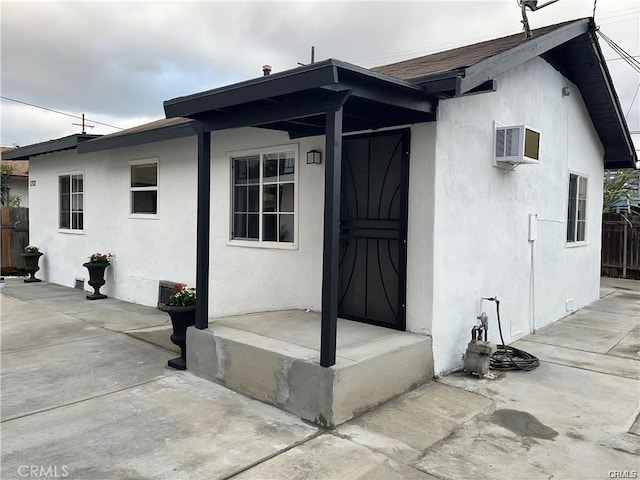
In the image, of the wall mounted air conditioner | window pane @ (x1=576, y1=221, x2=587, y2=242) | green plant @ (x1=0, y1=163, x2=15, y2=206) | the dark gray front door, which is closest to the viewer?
the dark gray front door

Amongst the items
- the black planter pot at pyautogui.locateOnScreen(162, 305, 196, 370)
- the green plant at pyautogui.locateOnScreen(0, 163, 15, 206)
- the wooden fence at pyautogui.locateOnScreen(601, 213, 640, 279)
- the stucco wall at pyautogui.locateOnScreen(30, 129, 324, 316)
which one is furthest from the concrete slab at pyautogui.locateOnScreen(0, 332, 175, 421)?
the green plant at pyautogui.locateOnScreen(0, 163, 15, 206)

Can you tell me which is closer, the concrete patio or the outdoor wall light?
the concrete patio

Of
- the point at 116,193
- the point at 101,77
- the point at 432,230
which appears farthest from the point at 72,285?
the point at 101,77

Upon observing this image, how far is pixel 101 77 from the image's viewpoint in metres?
17.0

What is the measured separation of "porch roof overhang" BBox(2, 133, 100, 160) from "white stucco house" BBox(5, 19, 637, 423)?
0.22ft

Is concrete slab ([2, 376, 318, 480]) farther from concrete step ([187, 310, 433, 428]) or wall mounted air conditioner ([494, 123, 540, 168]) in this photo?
wall mounted air conditioner ([494, 123, 540, 168])

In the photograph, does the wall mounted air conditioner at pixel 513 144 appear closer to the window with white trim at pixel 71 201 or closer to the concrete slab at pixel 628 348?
the concrete slab at pixel 628 348

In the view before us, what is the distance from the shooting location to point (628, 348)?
5711mm

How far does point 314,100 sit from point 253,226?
290 cm

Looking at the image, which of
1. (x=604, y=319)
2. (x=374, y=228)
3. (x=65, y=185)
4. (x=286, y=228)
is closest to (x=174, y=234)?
(x=286, y=228)

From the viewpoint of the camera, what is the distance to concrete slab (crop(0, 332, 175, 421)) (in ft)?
13.0

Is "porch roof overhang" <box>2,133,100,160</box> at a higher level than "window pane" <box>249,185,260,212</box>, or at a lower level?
higher

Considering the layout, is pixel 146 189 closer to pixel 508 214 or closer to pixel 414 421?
pixel 508 214

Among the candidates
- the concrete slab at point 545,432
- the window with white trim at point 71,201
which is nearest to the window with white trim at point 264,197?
the concrete slab at point 545,432
